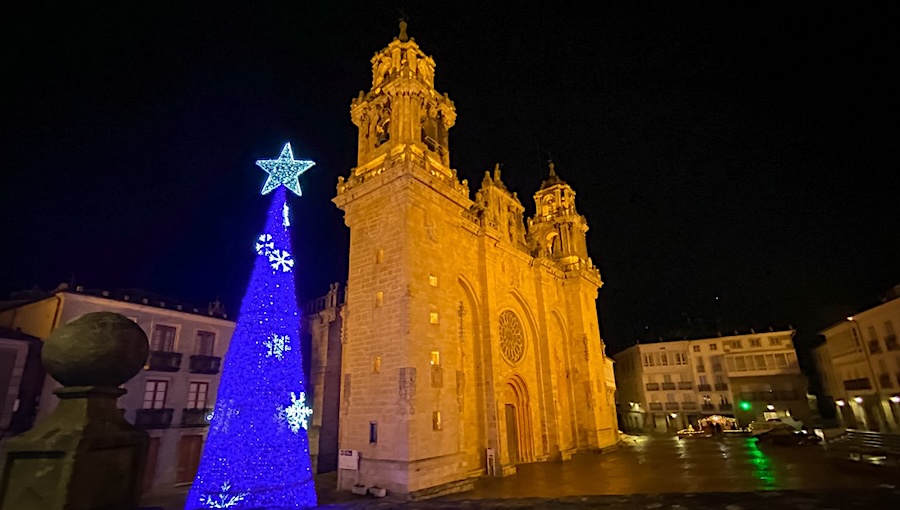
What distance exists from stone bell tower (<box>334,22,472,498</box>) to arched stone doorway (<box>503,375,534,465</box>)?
701cm

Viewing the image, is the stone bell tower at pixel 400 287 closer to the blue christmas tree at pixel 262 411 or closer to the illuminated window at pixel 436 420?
the illuminated window at pixel 436 420

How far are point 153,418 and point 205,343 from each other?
4.25 meters

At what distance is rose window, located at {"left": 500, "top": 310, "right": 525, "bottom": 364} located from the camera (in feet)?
75.3

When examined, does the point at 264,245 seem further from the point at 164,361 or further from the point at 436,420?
the point at 164,361

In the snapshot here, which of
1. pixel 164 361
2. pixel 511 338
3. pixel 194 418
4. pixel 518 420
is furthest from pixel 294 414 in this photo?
pixel 518 420

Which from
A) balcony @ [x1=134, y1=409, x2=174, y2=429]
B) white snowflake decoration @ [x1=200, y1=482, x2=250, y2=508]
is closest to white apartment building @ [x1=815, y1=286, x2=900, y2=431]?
white snowflake decoration @ [x1=200, y1=482, x2=250, y2=508]

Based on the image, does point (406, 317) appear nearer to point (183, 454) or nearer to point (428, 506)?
point (428, 506)

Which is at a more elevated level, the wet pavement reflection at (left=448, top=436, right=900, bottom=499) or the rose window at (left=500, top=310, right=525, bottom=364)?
the rose window at (left=500, top=310, right=525, bottom=364)

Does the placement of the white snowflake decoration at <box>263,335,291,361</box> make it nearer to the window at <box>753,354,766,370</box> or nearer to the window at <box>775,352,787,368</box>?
the window at <box>753,354,766,370</box>

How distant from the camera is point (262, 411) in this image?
11.4 metres

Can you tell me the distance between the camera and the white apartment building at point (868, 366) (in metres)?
28.1

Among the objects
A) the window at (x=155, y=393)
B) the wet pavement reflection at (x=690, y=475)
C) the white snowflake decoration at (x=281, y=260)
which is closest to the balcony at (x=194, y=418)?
the window at (x=155, y=393)

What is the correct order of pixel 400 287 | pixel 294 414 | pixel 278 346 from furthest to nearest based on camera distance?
pixel 400 287
pixel 278 346
pixel 294 414

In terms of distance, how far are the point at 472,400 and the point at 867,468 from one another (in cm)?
1408
